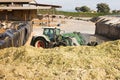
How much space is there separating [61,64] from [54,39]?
15.5 meters

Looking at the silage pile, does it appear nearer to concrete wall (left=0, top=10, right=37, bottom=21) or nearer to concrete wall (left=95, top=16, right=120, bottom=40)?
concrete wall (left=95, top=16, right=120, bottom=40)

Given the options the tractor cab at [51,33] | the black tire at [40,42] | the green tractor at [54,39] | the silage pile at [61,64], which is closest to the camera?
the silage pile at [61,64]

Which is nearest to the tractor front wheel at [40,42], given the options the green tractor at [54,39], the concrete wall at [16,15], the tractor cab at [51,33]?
the green tractor at [54,39]

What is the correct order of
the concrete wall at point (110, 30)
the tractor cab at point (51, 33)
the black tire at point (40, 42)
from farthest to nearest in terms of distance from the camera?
the concrete wall at point (110, 30), the tractor cab at point (51, 33), the black tire at point (40, 42)

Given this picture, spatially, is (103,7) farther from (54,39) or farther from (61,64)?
(61,64)

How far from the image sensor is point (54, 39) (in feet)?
89.1

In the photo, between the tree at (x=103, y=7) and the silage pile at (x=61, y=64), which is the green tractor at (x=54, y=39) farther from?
the tree at (x=103, y=7)

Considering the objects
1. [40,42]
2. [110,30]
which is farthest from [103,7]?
[40,42]

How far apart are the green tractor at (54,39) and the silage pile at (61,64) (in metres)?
10.8

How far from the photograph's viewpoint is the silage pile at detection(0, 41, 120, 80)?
1080cm

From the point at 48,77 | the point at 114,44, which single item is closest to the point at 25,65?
the point at 48,77

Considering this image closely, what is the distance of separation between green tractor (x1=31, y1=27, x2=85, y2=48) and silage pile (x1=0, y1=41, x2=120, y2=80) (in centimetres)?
1085

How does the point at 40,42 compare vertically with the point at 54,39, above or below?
below

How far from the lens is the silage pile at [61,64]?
1080 centimetres
